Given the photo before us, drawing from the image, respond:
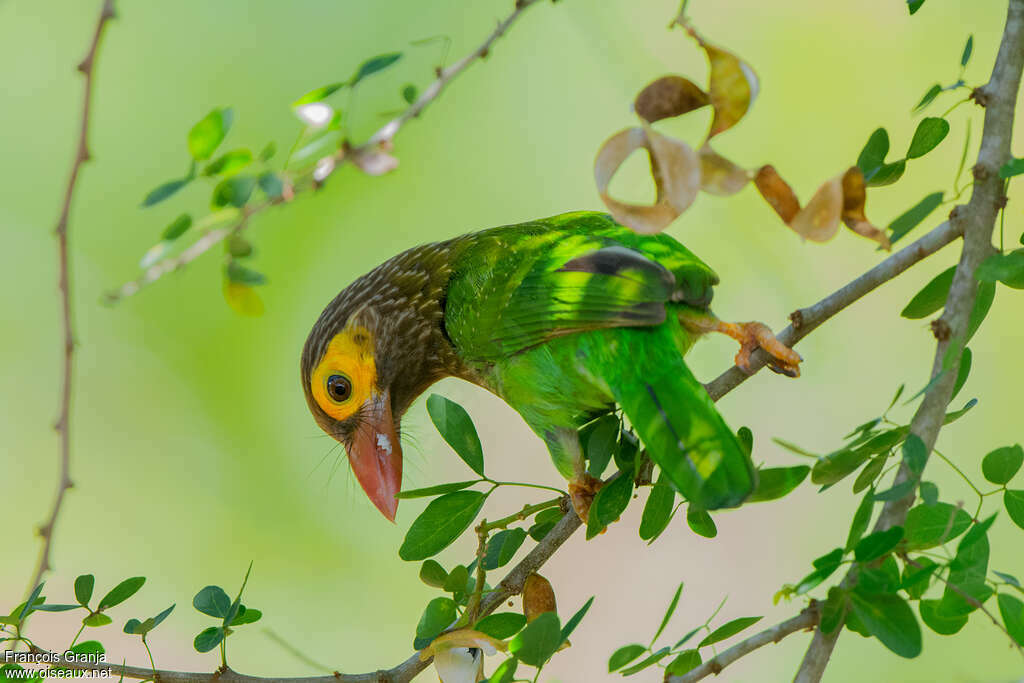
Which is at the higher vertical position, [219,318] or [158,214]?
[158,214]

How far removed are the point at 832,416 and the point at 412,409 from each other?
7.27 ft

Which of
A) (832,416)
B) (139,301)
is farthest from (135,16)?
(832,416)

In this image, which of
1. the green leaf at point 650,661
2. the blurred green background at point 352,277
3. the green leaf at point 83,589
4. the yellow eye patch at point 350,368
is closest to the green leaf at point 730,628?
the green leaf at point 650,661

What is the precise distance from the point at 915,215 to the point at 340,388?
1.55m

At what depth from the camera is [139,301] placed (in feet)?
17.7

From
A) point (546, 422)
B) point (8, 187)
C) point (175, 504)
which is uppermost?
point (8, 187)

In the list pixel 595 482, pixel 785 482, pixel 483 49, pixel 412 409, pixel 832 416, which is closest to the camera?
pixel 785 482

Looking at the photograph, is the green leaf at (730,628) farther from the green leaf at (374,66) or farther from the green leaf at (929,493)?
the green leaf at (374,66)

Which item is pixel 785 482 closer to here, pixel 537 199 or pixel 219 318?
pixel 537 199

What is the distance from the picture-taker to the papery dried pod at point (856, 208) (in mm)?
1439

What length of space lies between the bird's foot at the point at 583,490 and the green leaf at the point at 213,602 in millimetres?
727

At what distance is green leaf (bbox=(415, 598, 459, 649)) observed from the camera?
1.76 metres

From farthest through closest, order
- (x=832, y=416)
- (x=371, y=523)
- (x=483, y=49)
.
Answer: (x=371, y=523)
(x=832, y=416)
(x=483, y=49)

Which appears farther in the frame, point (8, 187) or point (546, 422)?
point (8, 187)
